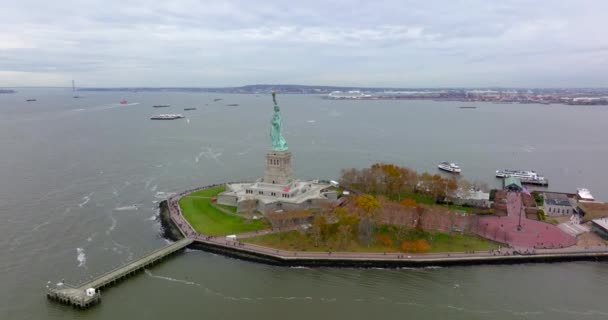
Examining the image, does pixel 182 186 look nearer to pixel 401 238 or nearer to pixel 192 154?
pixel 192 154

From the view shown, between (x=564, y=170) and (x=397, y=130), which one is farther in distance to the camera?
(x=397, y=130)

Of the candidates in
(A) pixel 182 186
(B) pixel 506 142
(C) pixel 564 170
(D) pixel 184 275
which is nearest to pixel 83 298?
(D) pixel 184 275

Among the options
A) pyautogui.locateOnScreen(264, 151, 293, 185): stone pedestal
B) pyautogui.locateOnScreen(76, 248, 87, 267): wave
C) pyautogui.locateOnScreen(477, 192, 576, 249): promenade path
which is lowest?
pyautogui.locateOnScreen(76, 248, 87, 267): wave

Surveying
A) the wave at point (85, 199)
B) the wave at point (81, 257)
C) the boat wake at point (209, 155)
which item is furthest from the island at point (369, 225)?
the boat wake at point (209, 155)

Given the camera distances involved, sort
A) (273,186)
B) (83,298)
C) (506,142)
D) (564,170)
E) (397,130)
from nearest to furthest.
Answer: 1. (83,298)
2. (273,186)
3. (564,170)
4. (506,142)
5. (397,130)

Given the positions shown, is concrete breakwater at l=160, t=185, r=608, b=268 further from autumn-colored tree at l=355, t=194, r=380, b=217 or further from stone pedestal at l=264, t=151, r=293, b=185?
stone pedestal at l=264, t=151, r=293, b=185

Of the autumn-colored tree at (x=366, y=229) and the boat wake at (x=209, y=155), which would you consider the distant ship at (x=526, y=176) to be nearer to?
the autumn-colored tree at (x=366, y=229)

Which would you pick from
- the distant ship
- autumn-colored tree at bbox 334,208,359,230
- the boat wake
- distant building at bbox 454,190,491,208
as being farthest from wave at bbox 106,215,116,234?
the distant ship
